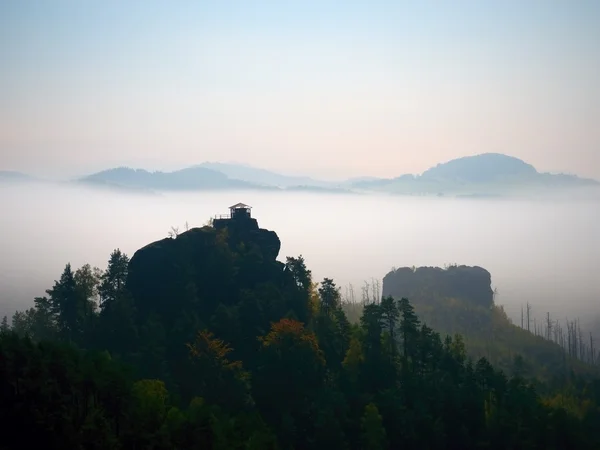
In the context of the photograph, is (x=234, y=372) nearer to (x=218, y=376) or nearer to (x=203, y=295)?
(x=218, y=376)

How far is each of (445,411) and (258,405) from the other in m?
20.8

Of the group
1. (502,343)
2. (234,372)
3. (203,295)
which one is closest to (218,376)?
(234,372)

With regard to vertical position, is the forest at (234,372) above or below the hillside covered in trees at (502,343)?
above

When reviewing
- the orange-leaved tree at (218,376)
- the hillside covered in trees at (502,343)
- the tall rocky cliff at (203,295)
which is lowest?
the hillside covered in trees at (502,343)

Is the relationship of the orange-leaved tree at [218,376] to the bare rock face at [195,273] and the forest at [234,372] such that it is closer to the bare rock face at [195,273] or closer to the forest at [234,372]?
the forest at [234,372]

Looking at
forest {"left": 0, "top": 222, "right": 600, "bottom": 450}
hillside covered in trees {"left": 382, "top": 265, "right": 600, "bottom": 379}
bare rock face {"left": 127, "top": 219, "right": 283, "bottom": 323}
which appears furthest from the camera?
hillside covered in trees {"left": 382, "top": 265, "right": 600, "bottom": 379}

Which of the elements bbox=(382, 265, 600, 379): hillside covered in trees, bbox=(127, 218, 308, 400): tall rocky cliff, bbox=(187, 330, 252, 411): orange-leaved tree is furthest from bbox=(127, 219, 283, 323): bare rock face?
bbox=(382, 265, 600, 379): hillside covered in trees

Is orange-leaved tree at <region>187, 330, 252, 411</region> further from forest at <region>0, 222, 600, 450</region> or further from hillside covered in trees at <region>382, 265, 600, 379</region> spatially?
hillside covered in trees at <region>382, 265, 600, 379</region>

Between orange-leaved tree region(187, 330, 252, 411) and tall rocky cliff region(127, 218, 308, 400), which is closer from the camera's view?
orange-leaved tree region(187, 330, 252, 411)

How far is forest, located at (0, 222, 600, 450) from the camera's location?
4450 centimetres

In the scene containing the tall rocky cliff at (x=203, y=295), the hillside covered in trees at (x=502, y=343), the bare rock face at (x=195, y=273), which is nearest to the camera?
the tall rocky cliff at (x=203, y=295)

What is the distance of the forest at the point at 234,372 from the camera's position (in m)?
44.5


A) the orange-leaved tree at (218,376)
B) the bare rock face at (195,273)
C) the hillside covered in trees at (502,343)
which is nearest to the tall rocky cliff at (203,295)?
the bare rock face at (195,273)

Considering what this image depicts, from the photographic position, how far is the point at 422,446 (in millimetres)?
61219
